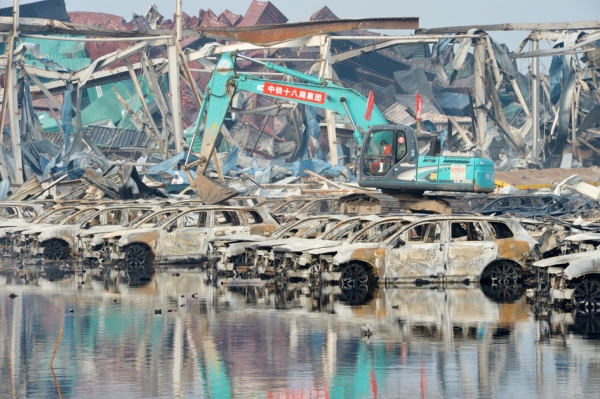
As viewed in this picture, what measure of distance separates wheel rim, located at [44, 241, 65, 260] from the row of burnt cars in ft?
0.08

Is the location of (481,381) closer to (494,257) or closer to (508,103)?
(494,257)

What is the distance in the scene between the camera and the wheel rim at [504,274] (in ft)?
66.6

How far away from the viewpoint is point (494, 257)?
20125 millimetres

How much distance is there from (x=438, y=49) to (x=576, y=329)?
42.5 metres

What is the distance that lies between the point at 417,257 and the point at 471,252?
37.9 inches

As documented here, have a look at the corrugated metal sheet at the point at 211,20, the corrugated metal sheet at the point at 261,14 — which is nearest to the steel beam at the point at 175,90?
the corrugated metal sheet at the point at 261,14

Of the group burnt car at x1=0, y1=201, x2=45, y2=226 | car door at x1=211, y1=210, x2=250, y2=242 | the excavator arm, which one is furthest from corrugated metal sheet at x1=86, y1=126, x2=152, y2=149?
car door at x1=211, y1=210, x2=250, y2=242

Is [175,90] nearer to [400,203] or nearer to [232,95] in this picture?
[232,95]

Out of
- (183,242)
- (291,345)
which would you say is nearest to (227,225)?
(183,242)

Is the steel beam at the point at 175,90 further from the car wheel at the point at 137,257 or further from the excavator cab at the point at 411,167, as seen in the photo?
the car wheel at the point at 137,257

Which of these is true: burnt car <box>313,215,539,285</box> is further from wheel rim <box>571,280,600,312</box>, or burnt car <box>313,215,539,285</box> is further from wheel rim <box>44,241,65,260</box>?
wheel rim <box>44,241,65,260</box>

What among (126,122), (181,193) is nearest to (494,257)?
(181,193)

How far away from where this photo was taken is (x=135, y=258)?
82.4ft

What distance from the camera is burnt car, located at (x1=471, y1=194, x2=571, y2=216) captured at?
3456cm
